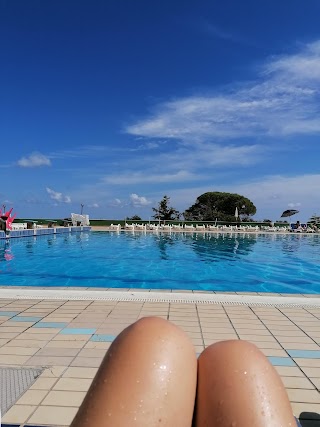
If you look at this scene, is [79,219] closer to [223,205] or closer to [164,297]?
[164,297]

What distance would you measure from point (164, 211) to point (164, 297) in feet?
134

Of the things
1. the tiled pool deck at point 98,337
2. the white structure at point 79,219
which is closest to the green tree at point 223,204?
the white structure at point 79,219

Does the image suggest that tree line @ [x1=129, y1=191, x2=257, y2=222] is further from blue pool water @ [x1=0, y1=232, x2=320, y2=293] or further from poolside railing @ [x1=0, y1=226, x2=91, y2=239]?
blue pool water @ [x1=0, y1=232, x2=320, y2=293]

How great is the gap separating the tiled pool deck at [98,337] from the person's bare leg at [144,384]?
1444 millimetres

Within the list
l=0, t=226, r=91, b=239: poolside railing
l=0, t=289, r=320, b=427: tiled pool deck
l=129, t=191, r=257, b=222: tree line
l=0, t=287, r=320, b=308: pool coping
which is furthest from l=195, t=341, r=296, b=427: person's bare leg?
l=129, t=191, r=257, b=222: tree line

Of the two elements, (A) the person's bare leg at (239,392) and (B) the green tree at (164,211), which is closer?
(A) the person's bare leg at (239,392)

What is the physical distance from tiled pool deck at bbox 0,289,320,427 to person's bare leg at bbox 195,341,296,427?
1.40 m

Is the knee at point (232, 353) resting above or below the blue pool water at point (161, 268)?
above

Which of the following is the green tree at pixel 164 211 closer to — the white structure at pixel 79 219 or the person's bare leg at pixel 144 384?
the white structure at pixel 79 219

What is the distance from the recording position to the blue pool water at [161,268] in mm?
9445

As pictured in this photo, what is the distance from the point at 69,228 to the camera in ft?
90.6

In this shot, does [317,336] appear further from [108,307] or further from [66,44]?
[66,44]

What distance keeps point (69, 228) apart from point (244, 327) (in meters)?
24.6

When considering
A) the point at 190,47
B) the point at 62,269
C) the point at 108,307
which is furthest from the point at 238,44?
the point at 108,307
